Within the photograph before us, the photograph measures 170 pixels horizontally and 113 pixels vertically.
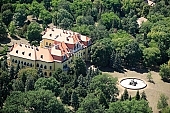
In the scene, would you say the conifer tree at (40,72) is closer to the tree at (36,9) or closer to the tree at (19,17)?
the tree at (19,17)

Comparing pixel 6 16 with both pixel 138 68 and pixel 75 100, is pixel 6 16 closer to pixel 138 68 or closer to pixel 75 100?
pixel 138 68

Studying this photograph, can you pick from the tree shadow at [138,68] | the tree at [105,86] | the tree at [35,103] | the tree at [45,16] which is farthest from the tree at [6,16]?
the tree at [35,103]

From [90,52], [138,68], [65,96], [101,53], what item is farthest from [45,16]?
[65,96]

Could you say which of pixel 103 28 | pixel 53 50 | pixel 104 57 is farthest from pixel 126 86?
pixel 103 28

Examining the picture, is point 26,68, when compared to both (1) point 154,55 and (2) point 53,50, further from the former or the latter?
(1) point 154,55

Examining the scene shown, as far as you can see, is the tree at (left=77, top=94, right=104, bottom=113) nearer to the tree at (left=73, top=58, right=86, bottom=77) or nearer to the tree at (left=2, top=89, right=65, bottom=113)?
the tree at (left=2, top=89, right=65, bottom=113)
